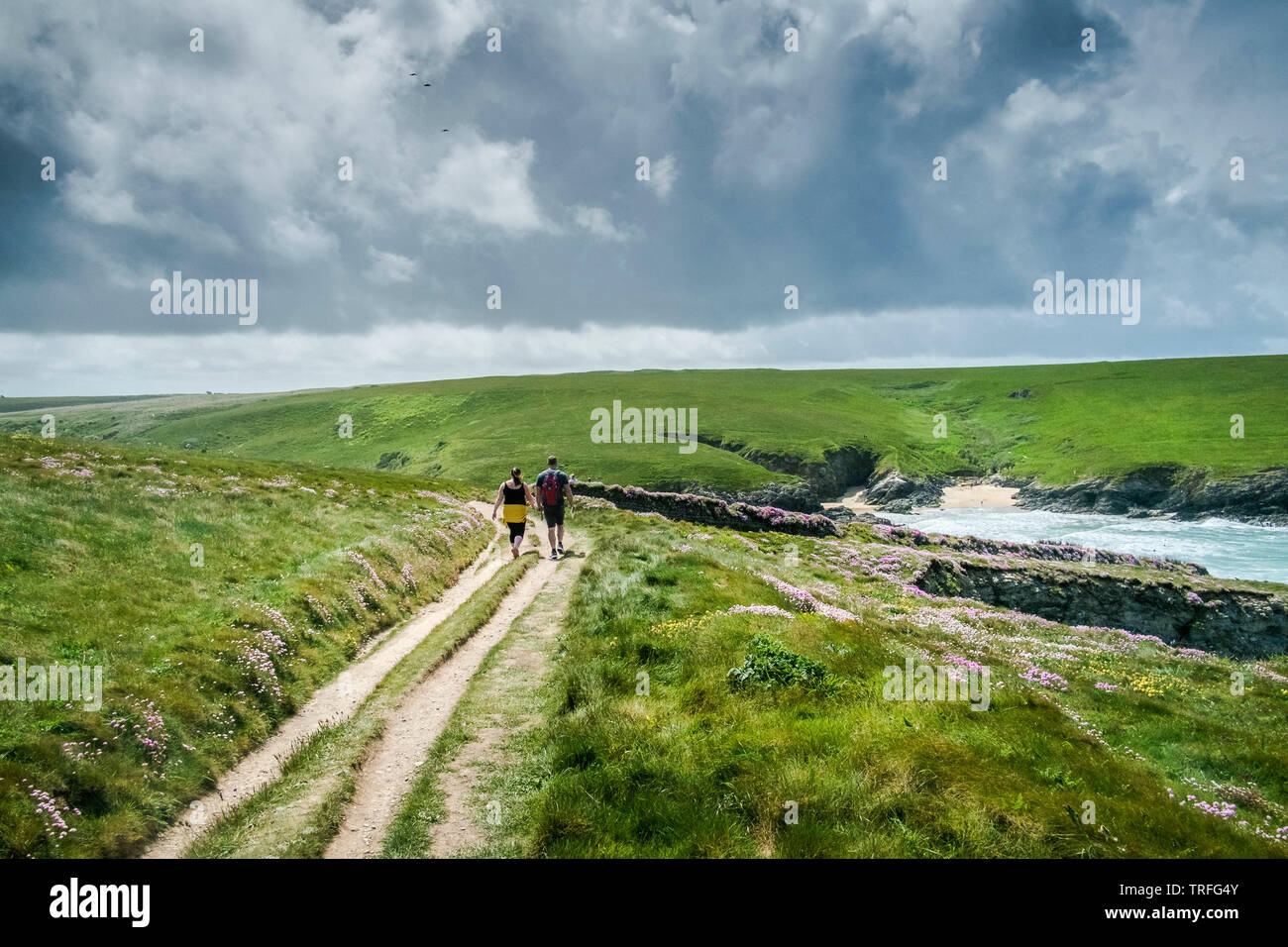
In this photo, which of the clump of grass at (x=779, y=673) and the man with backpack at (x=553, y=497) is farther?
the man with backpack at (x=553, y=497)

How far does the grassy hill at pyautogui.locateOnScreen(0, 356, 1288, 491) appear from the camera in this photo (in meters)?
109

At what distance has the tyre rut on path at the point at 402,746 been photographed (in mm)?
7728

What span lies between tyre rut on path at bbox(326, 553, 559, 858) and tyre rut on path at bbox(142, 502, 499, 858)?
4.57 ft

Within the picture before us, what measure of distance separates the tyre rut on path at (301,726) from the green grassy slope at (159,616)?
0.25 meters

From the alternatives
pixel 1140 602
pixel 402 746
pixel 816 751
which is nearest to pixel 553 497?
pixel 402 746

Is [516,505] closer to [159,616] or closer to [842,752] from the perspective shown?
[159,616]

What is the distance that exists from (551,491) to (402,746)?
1617cm

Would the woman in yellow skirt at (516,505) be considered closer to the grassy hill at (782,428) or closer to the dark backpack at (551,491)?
the dark backpack at (551,491)

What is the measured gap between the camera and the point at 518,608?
18516 mm

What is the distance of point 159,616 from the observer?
13625 millimetres

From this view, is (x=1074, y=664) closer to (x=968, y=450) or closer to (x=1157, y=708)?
(x=1157, y=708)

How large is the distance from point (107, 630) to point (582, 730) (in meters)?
10.4

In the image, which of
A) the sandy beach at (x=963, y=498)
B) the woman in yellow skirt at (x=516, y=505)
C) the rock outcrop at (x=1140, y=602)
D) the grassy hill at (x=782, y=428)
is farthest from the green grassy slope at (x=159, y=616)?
the sandy beach at (x=963, y=498)
